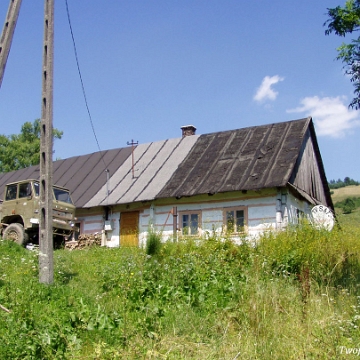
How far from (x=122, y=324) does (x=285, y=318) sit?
2.43m

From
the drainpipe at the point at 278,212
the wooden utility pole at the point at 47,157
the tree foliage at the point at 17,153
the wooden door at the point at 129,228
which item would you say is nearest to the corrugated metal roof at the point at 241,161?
the drainpipe at the point at 278,212

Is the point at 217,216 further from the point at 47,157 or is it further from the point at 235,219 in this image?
the point at 47,157

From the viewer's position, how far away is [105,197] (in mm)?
20547

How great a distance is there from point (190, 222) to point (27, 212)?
20.2 ft

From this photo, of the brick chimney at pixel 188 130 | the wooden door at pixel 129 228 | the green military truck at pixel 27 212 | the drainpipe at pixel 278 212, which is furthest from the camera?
the brick chimney at pixel 188 130

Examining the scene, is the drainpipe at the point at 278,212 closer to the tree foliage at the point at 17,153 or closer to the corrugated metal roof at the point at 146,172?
the corrugated metal roof at the point at 146,172

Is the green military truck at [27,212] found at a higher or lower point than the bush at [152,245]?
higher

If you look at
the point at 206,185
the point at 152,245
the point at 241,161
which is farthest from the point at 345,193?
the point at 152,245

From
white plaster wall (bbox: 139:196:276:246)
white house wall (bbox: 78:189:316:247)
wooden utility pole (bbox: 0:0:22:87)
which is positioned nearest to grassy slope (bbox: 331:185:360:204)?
white house wall (bbox: 78:189:316:247)

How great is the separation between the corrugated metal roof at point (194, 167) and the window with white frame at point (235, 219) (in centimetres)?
98

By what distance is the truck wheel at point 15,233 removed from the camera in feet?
52.4

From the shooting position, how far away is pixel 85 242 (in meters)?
20.1

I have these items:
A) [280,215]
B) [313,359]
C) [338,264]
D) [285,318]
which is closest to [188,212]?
[280,215]

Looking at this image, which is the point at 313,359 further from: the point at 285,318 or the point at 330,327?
the point at 285,318
